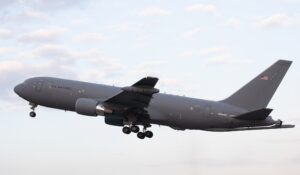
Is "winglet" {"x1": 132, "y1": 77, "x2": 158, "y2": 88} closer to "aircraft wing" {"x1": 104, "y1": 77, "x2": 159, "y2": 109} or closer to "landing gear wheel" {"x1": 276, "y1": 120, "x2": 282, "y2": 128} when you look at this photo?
"aircraft wing" {"x1": 104, "y1": 77, "x2": 159, "y2": 109}

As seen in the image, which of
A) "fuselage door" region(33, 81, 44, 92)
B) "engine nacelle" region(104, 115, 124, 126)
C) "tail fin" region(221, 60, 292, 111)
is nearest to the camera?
"tail fin" region(221, 60, 292, 111)

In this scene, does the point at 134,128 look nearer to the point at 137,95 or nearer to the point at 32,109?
the point at 137,95

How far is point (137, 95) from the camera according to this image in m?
50.1

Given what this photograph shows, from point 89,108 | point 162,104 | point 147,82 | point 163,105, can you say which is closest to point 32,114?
point 89,108

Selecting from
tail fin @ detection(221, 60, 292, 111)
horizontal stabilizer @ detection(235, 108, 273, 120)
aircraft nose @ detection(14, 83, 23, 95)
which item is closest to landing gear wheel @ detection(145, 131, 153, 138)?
tail fin @ detection(221, 60, 292, 111)

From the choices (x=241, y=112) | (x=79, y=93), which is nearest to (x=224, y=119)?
(x=241, y=112)

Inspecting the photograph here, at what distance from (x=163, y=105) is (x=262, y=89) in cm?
923

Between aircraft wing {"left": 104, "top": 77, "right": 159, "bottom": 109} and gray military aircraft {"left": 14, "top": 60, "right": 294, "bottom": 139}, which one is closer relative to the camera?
aircraft wing {"left": 104, "top": 77, "right": 159, "bottom": 109}

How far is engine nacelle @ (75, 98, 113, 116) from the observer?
50469mm

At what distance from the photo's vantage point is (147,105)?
51.7 metres

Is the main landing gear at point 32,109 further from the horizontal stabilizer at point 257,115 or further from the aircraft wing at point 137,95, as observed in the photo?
the horizontal stabilizer at point 257,115

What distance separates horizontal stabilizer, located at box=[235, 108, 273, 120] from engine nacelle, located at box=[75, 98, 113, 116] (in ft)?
40.8

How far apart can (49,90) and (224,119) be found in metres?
17.5

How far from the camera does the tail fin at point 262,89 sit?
50.0 meters
